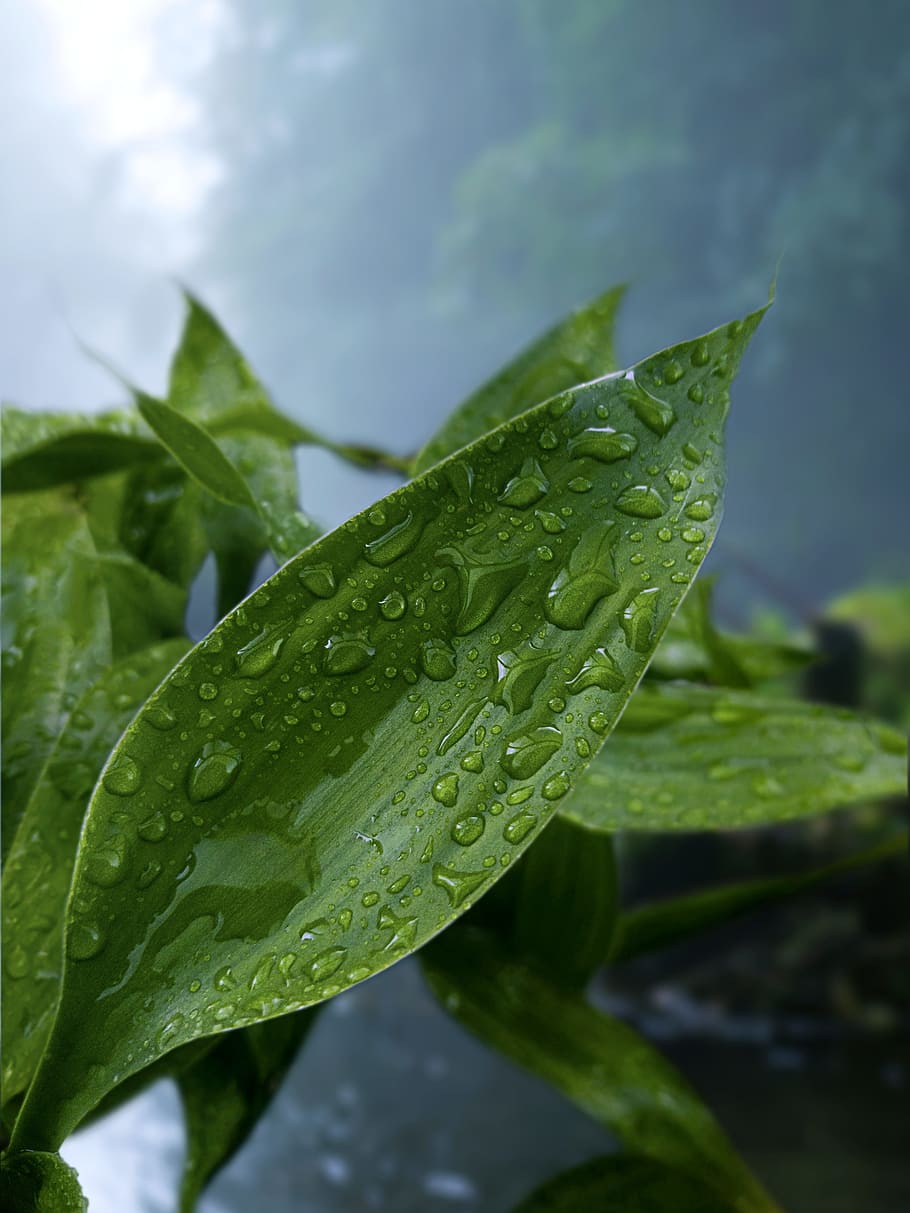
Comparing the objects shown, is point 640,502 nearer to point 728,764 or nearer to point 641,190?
point 728,764

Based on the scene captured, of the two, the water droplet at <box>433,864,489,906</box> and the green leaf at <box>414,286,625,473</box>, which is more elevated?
the green leaf at <box>414,286,625,473</box>

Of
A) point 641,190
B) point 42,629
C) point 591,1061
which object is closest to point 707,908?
point 591,1061

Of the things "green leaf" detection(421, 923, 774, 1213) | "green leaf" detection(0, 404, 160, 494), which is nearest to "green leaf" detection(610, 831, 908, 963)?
"green leaf" detection(421, 923, 774, 1213)

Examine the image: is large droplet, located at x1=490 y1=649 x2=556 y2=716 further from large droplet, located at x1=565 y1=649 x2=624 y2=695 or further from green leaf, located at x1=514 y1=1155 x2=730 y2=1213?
green leaf, located at x1=514 y1=1155 x2=730 y2=1213

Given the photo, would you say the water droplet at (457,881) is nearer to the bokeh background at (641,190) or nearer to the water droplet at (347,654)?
the water droplet at (347,654)

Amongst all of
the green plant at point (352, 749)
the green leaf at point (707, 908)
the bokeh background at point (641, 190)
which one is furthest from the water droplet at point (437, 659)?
the bokeh background at point (641, 190)

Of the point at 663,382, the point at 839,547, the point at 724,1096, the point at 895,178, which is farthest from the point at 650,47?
the point at 663,382
